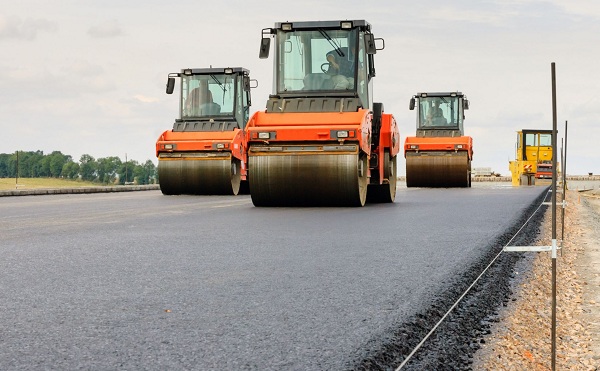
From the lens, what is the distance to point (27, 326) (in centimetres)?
441

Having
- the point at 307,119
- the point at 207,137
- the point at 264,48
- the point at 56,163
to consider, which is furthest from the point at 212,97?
the point at 56,163

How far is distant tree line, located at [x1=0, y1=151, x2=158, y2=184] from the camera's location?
383 feet

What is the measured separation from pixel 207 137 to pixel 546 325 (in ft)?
55.2

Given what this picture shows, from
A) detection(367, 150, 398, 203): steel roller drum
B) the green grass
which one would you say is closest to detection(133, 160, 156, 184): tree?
the green grass

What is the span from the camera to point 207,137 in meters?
22.0

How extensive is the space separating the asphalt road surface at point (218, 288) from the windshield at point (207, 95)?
12095 millimetres

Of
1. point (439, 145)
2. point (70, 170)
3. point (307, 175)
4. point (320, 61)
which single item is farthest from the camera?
point (70, 170)

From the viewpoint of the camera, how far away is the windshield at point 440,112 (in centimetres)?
2955

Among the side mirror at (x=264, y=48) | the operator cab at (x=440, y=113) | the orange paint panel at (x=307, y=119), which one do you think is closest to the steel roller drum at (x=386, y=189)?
the orange paint panel at (x=307, y=119)

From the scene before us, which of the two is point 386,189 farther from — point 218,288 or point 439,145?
point 218,288

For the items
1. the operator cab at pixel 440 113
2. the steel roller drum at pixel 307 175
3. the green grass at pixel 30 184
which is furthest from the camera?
the green grass at pixel 30 184

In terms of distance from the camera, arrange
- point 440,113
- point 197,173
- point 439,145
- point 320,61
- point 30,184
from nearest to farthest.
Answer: point 320,61 → point 197,173 → point 439,145 → point 440,113 → point 30,184

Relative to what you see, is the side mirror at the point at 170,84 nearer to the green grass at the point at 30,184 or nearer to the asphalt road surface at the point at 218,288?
the asphalt road surface at the point at 218,288

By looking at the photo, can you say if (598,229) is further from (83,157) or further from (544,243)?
(83,157)
